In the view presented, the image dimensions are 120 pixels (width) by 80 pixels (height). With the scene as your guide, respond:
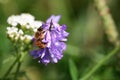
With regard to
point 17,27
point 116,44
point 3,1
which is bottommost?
point 17,27

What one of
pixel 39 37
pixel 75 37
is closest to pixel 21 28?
pixel 39 37

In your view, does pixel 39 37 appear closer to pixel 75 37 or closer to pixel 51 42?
pixel 51 42

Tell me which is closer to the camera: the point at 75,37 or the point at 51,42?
the point at 51,42

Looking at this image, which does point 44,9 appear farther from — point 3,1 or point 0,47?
point 0,47

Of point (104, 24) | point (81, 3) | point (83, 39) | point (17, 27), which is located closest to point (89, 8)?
point (81, 3)

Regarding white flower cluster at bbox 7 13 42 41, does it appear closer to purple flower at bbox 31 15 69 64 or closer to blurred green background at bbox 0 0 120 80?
purple flower at bbox 31 15 69 64
